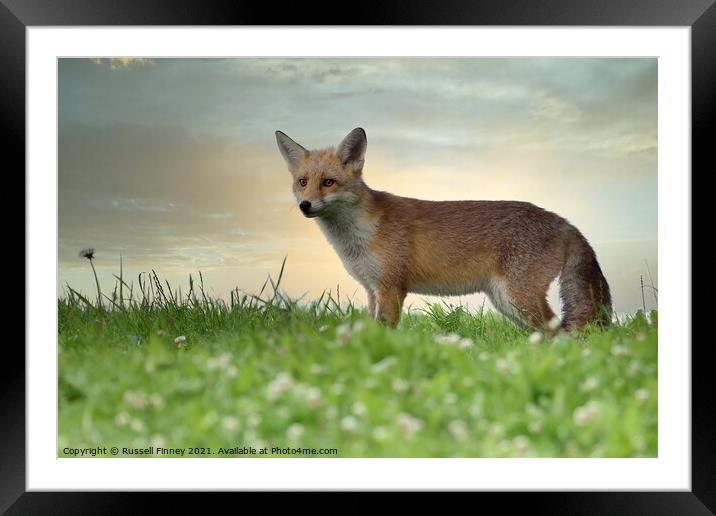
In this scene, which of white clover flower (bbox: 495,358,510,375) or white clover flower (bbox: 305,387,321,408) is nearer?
white clover flower (bbox: 305,387,321,408)

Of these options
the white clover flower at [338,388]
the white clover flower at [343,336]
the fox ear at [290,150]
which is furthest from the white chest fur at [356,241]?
the white clover flower at [338,388]

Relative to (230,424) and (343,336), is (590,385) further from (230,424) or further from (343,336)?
(230,424)

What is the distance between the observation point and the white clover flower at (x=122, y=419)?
3.66 m

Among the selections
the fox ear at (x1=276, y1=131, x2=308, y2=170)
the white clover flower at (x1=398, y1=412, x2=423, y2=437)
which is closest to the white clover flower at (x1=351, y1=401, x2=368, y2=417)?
the white clover flower at (x1=398, y1=412, x2=423, y2=437)

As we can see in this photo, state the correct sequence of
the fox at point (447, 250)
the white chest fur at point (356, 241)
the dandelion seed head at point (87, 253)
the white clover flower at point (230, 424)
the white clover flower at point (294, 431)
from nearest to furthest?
the white clover flower at point (294, 431)
the white clover flower at point (230, 424)
the dandelion seed head at point (87, 253)
the fox at point (447, 250)
the white chest fur at point (356, 241)

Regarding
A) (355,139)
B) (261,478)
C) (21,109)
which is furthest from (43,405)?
(355,139)

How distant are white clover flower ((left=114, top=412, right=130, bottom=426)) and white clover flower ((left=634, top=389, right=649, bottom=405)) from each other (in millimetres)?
3136

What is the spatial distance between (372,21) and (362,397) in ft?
7.87

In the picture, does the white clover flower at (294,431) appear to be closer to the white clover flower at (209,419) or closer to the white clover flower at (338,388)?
the white clover flower at (338,388)

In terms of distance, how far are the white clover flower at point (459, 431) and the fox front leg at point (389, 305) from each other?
2.62m

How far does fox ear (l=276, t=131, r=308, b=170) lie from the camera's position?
229 inches

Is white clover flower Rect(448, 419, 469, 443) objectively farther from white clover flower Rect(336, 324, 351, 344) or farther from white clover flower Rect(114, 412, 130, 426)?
white clover flower Rect(114, 412, 130, 426)

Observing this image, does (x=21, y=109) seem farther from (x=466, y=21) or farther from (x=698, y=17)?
(x=698, y=17)

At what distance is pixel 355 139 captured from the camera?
19.1 feet
